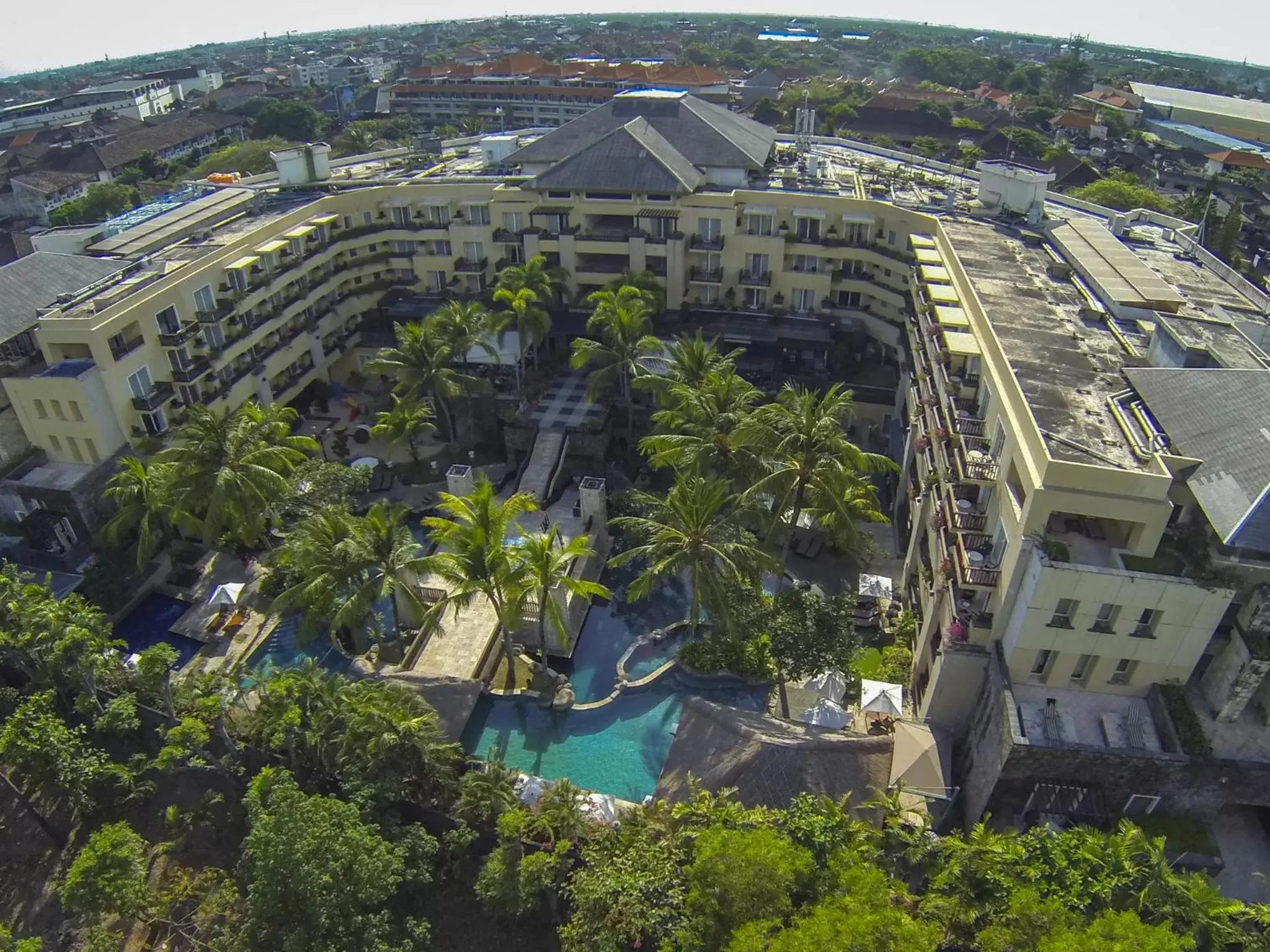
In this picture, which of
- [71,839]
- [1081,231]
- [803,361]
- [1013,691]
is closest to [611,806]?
[1013,691]

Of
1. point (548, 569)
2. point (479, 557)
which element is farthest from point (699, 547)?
point (479, 557)

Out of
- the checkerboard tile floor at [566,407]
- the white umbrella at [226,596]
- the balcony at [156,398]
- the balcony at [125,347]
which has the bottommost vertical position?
the white umbrella at [226,596]

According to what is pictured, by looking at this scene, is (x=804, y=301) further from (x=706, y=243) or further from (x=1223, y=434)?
(x=1223, y=434)

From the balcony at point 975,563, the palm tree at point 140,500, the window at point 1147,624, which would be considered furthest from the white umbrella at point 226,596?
the window at point 1147,624

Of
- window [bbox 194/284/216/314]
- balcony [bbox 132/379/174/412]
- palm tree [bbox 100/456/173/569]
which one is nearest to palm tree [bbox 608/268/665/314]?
window [bbox 194/284/216/314]

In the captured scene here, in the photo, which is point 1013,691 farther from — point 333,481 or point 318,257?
point 318,257

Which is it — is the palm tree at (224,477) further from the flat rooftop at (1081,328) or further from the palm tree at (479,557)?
the flat rooftop at (1081,328)
